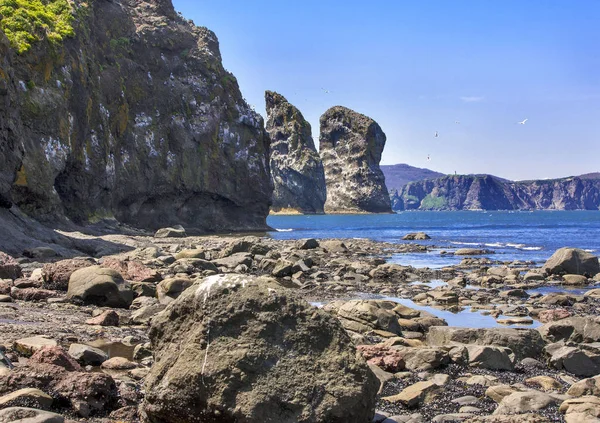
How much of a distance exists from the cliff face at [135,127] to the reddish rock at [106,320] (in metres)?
19.4

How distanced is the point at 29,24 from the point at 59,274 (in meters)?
29.5

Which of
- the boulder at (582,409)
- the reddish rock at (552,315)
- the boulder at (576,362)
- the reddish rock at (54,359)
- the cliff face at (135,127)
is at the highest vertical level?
the cliff face at (135,127)

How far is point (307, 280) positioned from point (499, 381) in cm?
1486

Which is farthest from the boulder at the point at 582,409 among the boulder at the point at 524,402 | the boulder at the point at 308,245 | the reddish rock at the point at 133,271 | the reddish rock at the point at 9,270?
the boulder at the point at 308,245

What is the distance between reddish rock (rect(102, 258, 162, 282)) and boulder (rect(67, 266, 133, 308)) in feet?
10.5

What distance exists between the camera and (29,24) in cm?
3947

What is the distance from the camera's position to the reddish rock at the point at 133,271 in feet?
60.7

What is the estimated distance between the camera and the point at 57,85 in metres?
42.7

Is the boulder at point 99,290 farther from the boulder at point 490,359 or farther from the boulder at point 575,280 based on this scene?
the boulder at point 575,280

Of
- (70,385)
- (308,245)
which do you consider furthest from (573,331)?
(308,245)

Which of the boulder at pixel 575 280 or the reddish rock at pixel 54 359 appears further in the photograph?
the boulder at pixel 575 280

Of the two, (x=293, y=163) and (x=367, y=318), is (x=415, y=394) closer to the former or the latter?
(x=367, y=318)

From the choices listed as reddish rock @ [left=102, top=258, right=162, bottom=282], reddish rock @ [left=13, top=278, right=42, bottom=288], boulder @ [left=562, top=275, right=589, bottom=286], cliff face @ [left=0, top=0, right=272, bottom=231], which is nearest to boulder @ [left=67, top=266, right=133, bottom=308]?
reddish rock @ [left=13, top=278, right=42, bottom=288]

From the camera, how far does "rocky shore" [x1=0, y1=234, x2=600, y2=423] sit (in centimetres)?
633
